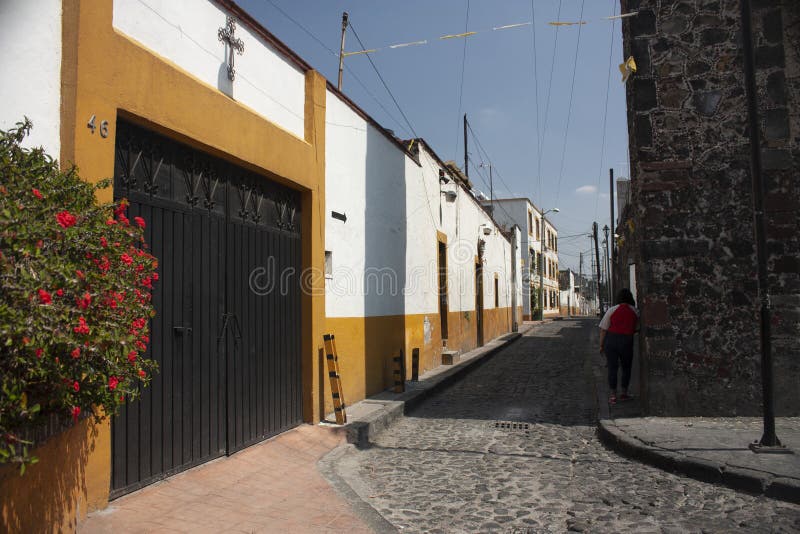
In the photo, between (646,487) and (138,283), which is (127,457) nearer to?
(138,283)

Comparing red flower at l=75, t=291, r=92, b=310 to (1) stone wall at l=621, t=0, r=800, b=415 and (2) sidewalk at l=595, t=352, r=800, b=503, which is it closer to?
(2) sidewalk at l=595, t=352, r=800, b=503

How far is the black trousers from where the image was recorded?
8.45m

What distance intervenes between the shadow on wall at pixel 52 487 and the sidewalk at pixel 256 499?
0.20 metres

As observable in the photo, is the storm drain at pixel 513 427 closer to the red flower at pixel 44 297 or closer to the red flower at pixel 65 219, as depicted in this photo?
the red flower at pixel 65 219

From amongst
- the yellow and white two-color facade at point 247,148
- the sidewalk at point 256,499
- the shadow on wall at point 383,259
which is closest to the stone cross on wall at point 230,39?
the yellow and white two-color facade at point 247,148

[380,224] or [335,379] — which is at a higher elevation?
[380,224]

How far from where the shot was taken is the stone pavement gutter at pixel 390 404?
7173 mm

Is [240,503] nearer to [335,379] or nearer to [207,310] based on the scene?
[207,310]

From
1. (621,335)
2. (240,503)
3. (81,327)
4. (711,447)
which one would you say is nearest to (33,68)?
(81,327)

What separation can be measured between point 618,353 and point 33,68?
7.35m

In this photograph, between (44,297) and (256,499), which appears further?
(256,499)

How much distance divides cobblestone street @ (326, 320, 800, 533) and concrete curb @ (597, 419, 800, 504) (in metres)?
0.09

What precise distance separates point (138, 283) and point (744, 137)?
6.86 meters

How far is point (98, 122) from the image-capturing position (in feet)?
13.4
